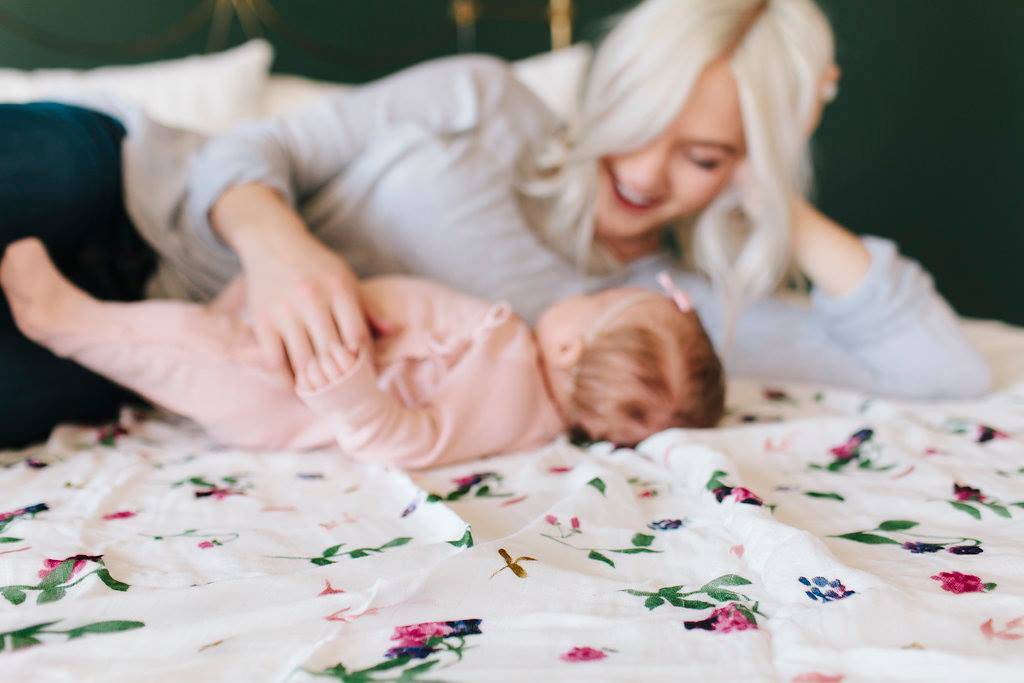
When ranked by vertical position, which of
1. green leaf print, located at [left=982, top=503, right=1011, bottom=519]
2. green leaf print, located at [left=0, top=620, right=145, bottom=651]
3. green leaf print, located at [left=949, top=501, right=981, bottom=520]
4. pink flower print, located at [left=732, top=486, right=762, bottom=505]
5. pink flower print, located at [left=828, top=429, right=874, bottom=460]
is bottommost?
pink flower print, located at [left=828, top=429, right=874, bottom=460]

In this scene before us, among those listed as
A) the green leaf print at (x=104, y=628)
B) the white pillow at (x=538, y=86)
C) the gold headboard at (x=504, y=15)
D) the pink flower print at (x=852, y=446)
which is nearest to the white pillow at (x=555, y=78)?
the white pillow at (x=538, y=86)

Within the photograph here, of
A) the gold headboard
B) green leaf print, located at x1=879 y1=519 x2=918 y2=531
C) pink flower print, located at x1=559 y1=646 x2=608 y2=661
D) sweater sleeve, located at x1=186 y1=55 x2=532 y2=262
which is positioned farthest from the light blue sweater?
the gold headboard

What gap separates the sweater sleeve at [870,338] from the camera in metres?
1.38

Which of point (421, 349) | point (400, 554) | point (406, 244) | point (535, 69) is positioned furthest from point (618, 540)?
point (535, 69)

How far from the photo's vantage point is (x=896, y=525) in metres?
0.80

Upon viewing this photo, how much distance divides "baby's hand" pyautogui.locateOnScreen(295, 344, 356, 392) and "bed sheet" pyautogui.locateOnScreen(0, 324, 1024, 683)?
102mm

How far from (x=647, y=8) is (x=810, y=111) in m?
0.32

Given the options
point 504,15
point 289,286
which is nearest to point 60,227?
point 289,286

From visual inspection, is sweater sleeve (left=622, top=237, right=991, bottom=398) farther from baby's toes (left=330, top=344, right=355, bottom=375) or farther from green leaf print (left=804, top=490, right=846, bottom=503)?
baby's toes (left=330, top=344, right=355, bottom=375)

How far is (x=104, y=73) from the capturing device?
184 centimetres

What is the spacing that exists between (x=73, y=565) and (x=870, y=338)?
1.24 m

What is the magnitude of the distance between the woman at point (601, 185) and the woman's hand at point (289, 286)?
0.15 ft

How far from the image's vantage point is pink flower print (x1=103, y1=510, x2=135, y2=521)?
0.80m

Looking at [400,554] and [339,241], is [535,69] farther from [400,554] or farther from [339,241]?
[400,554]
